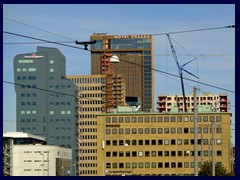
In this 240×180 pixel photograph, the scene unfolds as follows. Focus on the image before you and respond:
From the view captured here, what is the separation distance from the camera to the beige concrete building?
16900 cm

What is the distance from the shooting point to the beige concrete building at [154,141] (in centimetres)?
16900

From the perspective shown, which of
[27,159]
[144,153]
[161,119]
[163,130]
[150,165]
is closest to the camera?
[163,130]

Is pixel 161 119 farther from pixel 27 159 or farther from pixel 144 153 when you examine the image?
pixel 27 159

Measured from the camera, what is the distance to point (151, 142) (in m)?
171

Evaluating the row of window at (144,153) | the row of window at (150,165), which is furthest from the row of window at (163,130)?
the row of window at (150,165)

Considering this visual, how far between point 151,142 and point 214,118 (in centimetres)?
1643

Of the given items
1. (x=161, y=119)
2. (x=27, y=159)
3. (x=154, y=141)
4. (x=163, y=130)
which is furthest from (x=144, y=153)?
(x=27, y=159)

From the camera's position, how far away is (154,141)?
171m

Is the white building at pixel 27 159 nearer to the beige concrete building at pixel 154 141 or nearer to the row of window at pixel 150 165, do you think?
the beige concrete building at pixel 154 141
